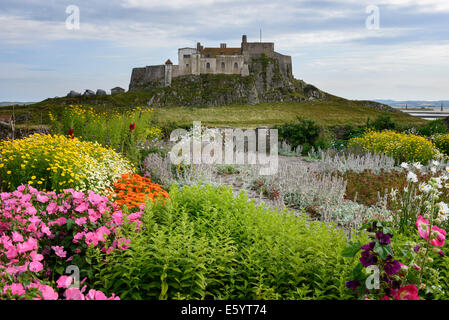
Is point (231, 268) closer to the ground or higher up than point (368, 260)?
closer to the ground

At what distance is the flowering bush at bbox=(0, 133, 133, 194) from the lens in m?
5.50

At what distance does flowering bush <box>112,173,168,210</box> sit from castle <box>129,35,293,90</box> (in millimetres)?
51934

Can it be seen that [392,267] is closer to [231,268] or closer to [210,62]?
[231,268]

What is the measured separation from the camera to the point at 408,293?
232 centimetres

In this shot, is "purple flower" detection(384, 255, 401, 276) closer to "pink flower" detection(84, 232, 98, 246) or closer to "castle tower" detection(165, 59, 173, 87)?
"pink flower" detection(84, 232, 98, 246)

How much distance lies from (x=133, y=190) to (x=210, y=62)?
54082mm

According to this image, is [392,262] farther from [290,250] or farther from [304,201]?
[304,201]

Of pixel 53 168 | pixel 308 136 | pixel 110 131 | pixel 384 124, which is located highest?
pixel 384 124

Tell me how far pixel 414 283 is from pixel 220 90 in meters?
53.7

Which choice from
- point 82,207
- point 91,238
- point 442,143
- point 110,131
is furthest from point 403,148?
point 91,238

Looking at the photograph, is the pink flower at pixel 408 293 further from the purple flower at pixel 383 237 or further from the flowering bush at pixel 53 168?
the flowering bush at pixel 53 168

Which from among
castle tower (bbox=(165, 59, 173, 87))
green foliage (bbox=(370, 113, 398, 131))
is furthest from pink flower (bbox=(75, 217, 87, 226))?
castle tower (bbox=(165, 59, 173, 87))
